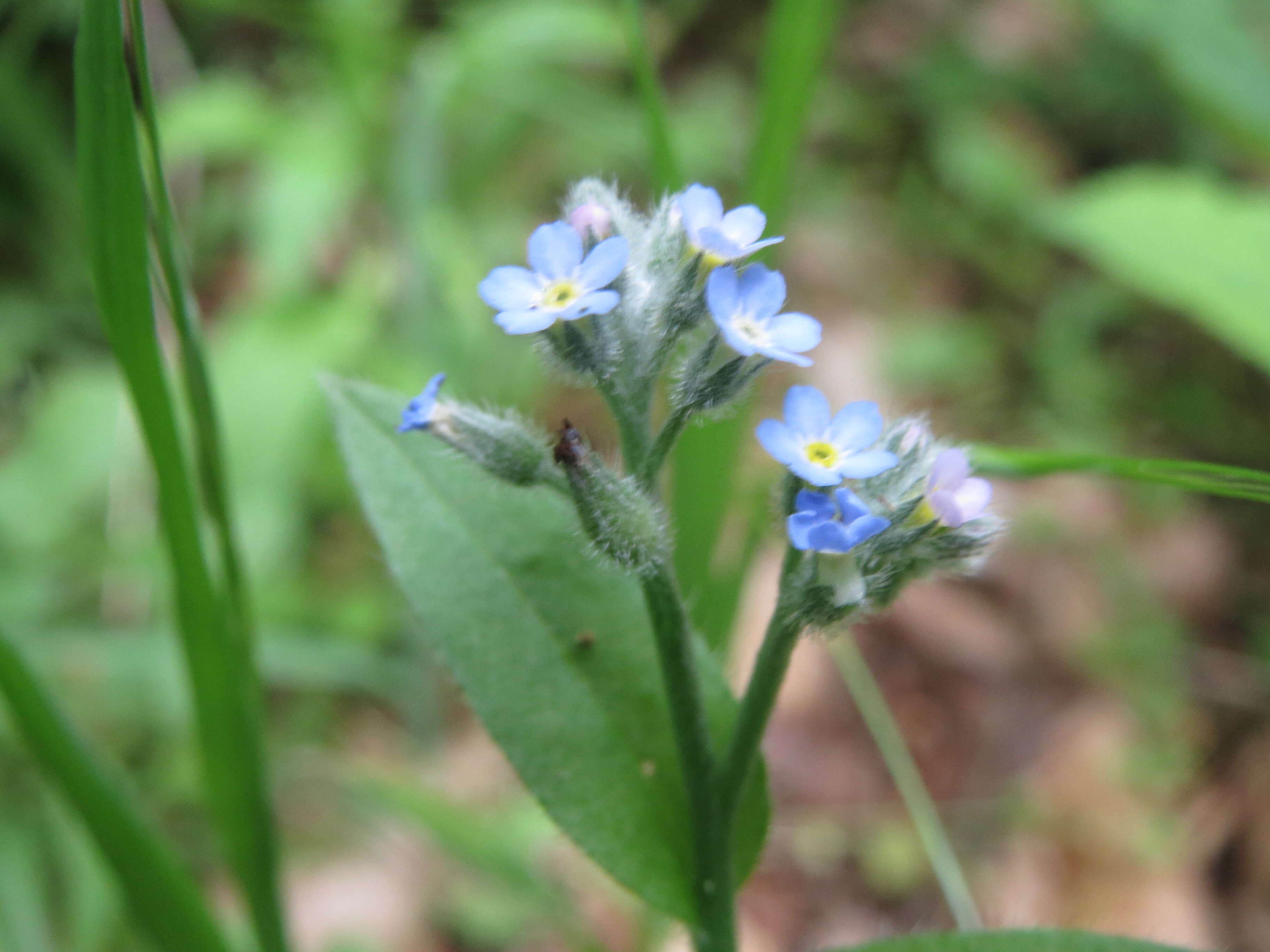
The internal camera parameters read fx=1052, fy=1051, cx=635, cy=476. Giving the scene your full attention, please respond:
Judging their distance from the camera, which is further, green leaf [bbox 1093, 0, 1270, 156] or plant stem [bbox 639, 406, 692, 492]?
green leaf [bbox 1093, 0, 1270, 156]

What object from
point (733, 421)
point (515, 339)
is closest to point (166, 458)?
point (733, 421)

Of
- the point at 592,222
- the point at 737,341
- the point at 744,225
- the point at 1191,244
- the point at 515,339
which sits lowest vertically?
the point at 737,341

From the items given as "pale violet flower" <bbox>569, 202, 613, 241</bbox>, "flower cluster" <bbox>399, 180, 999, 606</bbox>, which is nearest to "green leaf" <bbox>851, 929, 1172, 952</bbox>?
"flower cluster" <bbox>399, 180, 999, 606</bbox>

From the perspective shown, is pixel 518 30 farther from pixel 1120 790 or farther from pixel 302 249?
pixel 1120 790

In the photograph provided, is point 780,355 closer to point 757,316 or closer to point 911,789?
point 757,316

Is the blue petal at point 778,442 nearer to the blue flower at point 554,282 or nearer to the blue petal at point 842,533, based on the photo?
the blue petal at point 842,533

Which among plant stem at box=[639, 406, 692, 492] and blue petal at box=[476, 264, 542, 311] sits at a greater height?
blue petal at box=[476, 264, 542, 311]

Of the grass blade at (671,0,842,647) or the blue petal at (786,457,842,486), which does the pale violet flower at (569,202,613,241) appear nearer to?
the blue petal at (786,457,842,486)

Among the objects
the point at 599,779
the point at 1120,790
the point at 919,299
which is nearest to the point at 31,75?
the point at 919,299
